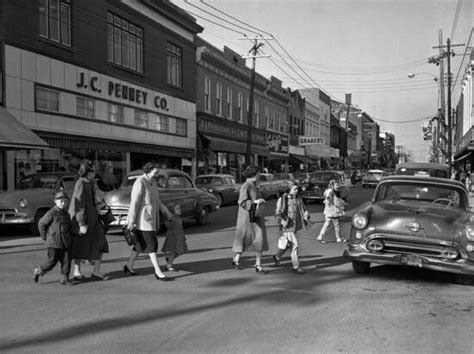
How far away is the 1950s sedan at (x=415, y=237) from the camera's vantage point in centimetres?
704

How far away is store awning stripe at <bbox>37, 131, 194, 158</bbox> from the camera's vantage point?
63.3 feet

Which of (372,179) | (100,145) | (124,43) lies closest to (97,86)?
(100,145)

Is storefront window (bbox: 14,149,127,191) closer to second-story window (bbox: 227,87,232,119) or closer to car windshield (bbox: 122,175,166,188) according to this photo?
car windshield (bbox: 122,175,166,188)

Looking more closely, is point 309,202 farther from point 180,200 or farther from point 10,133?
point 10,133

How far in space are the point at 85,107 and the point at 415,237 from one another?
17.7 metres

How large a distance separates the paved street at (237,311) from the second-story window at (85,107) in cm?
1341

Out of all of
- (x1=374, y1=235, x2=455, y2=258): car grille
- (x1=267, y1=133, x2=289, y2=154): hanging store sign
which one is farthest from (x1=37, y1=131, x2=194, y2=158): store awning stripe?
(x1=267, y1=133, x2=289, y2=154): hanging store sign

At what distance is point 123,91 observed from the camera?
80.6 ft

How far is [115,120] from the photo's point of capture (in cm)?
2408

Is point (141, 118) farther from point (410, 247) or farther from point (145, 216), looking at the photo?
point (410, 247)

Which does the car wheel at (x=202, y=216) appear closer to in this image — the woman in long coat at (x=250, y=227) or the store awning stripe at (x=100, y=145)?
the woman in long coat at (x=250, y=227)

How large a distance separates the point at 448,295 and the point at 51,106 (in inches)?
667

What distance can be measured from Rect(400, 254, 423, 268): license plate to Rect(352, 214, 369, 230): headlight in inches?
29.4

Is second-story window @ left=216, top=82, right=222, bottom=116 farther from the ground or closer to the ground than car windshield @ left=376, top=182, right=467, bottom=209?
farther from the ground
